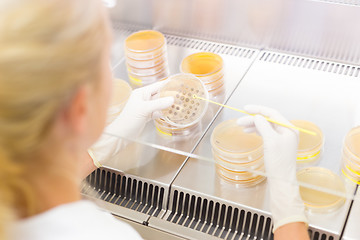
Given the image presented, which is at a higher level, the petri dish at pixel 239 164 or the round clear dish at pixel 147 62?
the round clear dish at pixel 147 62

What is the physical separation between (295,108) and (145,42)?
640 millimetres

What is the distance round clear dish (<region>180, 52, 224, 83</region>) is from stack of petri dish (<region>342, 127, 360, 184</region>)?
51 cm

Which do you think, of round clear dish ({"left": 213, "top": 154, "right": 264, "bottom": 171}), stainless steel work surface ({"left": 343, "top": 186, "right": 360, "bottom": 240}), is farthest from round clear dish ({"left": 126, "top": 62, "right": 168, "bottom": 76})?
stainless steel work surface ({"left": 343, "top": 186, "right": 360, "bottom": 240})

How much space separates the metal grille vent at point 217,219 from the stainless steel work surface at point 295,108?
0.03 metres

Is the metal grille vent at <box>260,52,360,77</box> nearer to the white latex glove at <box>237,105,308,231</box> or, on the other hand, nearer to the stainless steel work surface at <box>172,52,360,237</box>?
the stainless steel work surface at <box>172,52,360,237</box>

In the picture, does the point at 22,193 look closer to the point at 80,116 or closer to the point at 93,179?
the point at 80,116

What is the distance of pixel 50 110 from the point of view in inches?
27.7

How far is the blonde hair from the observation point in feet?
2.14

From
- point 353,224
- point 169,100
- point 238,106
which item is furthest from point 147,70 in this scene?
point 353,224

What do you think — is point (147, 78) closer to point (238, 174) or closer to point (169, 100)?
point (169, 100)

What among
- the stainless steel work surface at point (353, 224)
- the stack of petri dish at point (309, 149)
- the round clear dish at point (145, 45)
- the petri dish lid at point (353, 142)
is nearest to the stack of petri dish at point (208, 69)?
the round clear dish at point (145, 45)

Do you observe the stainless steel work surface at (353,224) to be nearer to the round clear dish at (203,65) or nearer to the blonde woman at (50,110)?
the round clear dish at (203,65)

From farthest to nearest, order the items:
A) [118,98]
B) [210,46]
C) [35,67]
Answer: [210,46] < [118,98] < [35,67]

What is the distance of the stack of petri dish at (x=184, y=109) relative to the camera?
4.76 feet
